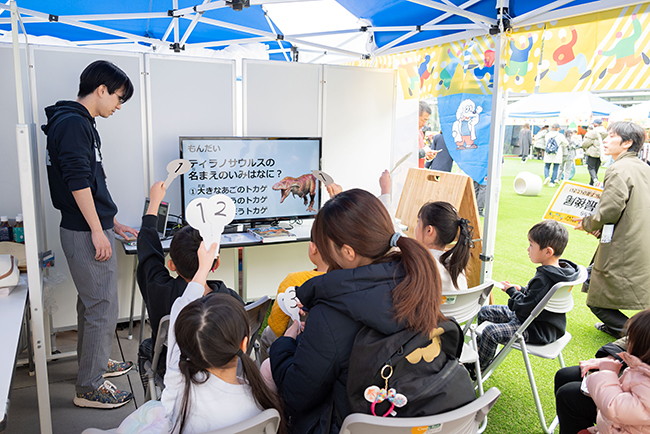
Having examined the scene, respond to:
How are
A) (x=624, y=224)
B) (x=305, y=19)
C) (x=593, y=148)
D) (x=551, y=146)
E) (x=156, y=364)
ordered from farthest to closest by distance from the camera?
(x=551, y=146), (x=593, y=148), (x=305, y=19), (x=624, y=224), (x=156, y=364)

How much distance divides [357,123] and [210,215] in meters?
2.79

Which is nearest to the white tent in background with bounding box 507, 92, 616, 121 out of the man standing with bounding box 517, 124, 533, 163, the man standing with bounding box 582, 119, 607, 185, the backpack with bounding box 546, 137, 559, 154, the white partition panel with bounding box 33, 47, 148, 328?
the backpack with bounding box 546, 137, 559, 154

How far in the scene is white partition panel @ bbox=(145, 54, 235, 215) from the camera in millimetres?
3230

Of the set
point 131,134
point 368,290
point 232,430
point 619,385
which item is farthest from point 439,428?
point 131,134

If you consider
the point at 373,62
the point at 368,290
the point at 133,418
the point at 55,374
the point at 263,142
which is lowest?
the point at 55,374

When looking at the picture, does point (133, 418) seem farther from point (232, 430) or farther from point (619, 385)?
point (619, 385)

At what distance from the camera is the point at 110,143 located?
315 centimetres

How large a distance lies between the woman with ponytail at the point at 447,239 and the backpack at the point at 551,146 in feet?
33.4

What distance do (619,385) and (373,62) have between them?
4.31 m

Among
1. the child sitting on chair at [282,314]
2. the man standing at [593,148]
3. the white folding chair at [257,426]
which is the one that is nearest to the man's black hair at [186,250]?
the child sitting on chair at [282,314]

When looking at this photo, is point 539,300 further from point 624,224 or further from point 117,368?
point 117,368

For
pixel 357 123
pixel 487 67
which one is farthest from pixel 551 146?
pixel 357 123

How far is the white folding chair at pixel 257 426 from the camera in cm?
103

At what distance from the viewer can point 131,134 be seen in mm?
3199
